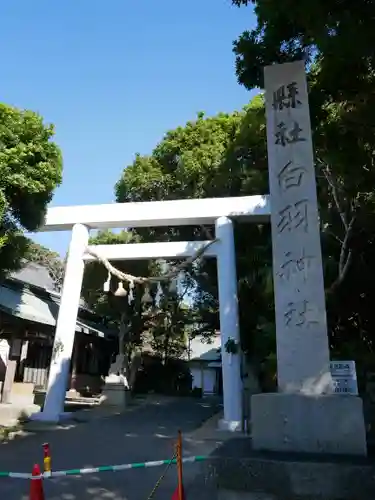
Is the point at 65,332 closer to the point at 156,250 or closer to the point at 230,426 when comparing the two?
the point at 156,250

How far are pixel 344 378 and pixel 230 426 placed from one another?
865 cm

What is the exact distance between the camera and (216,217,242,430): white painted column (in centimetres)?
1220

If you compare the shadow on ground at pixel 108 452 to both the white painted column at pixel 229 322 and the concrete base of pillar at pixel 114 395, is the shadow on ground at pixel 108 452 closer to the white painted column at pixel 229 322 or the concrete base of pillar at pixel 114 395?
the white painted column at pixel 229 322

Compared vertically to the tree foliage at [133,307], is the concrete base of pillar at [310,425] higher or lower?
lower

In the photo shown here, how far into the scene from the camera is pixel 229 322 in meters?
12.9

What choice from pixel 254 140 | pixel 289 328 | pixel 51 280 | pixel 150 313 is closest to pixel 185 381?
pixel 150 313

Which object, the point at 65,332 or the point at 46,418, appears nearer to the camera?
the point at 46,418

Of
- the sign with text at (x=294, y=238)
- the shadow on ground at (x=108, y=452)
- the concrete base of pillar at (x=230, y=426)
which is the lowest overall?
the shadow on ground at (x=108, y=452)

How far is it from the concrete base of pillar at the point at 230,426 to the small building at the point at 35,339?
6.02 m

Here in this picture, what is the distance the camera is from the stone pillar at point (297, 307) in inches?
143

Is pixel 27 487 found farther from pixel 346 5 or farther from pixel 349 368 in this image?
pixel 346 5

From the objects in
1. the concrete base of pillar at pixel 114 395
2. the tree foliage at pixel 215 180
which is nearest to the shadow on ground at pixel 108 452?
the concrete base of pillar at pixel 114 395

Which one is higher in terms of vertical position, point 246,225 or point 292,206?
point 246,225

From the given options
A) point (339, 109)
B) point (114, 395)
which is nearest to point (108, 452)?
point (339, 109)
